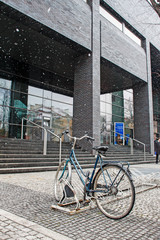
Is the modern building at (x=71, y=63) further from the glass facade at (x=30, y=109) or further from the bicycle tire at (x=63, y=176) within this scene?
the bicycle tire at (x=63, y=176)

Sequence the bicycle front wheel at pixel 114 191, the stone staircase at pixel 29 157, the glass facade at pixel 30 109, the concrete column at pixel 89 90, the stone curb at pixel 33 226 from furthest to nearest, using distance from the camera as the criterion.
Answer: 1. the glass facade at pixel 30 109
2. the concrete column at pixel 89 90
3. the stone staircase at pixel 29 157
4. the bicycle front wheel at pixel 114 191
5. the stone curb at pixel 33 226

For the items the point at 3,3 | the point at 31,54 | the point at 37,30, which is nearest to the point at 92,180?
the point at 3,3

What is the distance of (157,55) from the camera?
21.7 m

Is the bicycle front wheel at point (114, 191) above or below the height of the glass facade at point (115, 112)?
below

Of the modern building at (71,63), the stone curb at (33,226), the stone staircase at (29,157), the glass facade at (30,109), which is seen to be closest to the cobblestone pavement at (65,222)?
the stone curb at (33,226)

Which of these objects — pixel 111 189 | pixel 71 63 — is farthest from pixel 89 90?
pixel 111 189

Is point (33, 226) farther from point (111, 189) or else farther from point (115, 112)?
point (115, 112)

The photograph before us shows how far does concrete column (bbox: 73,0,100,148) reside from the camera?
12.6 m

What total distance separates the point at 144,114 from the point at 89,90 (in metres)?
7.31

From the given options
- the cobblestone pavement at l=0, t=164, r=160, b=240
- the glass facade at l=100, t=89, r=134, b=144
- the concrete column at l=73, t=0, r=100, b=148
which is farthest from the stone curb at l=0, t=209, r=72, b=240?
the glass facade at l=100, t=89, r=134, b=144

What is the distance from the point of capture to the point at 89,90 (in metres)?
12.8

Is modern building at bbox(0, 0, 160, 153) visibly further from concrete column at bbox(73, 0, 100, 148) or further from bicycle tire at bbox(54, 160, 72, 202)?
bicycle tire at bbox(54, 160, 72, 202)

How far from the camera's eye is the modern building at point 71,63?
444 inches

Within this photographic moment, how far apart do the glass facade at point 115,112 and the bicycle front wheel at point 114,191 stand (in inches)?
669
